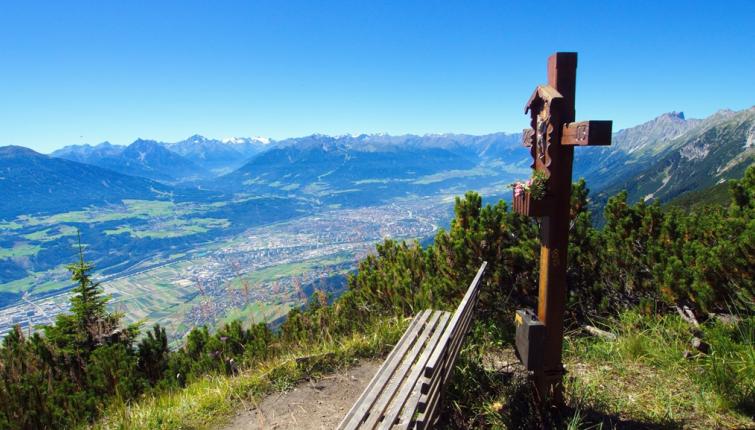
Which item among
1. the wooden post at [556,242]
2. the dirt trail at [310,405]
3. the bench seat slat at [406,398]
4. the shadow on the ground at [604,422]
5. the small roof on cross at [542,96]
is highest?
the small roof on cross at [542,96]

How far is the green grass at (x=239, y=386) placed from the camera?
4664 mm

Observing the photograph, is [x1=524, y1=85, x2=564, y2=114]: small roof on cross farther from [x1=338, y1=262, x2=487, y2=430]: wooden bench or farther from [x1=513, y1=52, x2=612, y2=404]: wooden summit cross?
[x1=338, y1=262, x2=487, y2=430]: wooden bench

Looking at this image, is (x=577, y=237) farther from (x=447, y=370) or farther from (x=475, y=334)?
(x=447, y=370)

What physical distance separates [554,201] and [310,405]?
3569 millimetres

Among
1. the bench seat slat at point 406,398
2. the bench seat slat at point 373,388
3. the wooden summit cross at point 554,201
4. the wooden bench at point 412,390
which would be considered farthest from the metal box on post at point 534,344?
the bench seat slat at point 373,388

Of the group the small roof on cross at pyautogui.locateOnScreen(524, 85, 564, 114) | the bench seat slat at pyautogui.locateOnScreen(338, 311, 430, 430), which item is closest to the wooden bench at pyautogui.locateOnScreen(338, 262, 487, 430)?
the bench seat slat at pyautogui.locateOnScreen(338, 311, 430, 430)

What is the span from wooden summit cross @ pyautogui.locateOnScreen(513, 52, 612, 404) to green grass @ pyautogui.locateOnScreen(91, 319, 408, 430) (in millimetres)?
2889

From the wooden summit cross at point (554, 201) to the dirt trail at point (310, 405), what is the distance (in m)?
2.35

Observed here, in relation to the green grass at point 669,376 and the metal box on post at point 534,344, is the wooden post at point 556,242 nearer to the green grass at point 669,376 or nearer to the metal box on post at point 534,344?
the metal box on post at point 534,344

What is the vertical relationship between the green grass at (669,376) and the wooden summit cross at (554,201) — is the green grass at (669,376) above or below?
below

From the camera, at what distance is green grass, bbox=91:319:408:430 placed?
466 centimetres

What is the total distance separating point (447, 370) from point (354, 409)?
98cm

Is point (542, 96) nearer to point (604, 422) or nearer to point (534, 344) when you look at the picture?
point (534, 344)

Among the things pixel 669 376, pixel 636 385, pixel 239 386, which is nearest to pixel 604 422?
pixel 636 385
